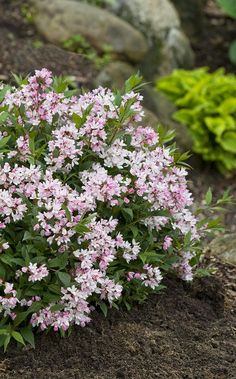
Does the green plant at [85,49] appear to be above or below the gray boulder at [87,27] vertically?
below

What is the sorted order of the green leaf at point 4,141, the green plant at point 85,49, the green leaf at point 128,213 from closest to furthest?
the green leaf at point 4,141, the green leaf at point 128,213, the green plant at point 85,49

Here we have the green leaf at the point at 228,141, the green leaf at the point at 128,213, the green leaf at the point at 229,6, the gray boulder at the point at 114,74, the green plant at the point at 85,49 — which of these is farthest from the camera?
the green leaf at the point at 229,6

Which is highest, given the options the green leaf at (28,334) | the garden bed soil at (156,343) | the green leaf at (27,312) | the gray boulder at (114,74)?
the green leaf at (27,312)

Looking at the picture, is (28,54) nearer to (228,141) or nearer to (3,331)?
(228,141)

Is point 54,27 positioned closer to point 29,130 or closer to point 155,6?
point 155,6

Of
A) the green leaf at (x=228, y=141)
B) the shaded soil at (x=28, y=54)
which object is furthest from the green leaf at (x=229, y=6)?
the shaded soil at (x=28, y=54)

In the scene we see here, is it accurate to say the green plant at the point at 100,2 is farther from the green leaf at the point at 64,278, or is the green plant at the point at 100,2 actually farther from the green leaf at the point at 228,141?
the green leaf at the point at 64,278

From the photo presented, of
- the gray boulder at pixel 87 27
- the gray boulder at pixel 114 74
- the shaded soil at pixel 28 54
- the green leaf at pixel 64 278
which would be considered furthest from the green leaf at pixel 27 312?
the gray boulder at pixel 87 27

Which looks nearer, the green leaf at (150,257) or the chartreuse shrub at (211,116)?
the green leaf at (150,257)

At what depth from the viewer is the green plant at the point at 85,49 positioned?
7508 millimetres

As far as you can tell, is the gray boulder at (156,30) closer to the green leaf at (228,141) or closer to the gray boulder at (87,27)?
the gray boulder at (87,27)

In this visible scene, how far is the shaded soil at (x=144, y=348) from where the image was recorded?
3182 mm

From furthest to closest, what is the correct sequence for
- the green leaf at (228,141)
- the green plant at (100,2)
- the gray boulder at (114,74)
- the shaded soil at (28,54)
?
the green plant at (100,2) → the green leaf at (228,141) → the gray boulder at (114,74) → the shaded soil at (28,54)

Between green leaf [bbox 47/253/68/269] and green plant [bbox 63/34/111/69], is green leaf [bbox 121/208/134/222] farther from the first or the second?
green plant [bbox 63/34/111/69]
